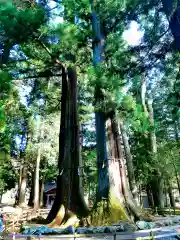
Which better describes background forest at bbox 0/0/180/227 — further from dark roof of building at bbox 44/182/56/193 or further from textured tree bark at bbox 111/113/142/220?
dark roof of building at bbox 44/182/56/193

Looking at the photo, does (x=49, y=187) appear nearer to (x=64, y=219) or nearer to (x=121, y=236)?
(x=64, y=219)

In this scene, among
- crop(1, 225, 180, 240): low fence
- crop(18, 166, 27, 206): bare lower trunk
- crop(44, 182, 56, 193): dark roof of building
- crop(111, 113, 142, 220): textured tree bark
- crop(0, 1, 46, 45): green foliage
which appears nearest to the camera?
crop(1, 225, 180, 240): low fence

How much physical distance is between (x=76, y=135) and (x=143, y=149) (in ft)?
28.7

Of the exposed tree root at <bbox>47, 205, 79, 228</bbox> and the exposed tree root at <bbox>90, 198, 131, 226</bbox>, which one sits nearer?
the exposed tree root at <bbox>90, 198, 131, 226</bbox>

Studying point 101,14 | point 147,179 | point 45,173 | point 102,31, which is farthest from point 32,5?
point 45,173

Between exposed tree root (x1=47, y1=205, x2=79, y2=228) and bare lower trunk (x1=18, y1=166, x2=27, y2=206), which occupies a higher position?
bare lower trunk (x1=18, y1=166, x2=27, y2=206)

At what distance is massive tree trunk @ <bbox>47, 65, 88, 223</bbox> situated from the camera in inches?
385

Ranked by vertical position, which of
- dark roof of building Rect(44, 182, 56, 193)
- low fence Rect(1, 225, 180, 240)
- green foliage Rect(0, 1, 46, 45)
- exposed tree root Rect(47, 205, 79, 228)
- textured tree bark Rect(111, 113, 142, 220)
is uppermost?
green foliage Rect(0, 1, 46, 45)

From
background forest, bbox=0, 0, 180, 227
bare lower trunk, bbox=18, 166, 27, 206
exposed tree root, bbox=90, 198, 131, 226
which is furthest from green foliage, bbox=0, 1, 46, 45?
bare lower trunk, bbox=18, 166, 27, 206

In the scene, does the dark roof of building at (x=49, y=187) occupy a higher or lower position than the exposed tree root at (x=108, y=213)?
higher

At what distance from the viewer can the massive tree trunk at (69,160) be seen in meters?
9.77

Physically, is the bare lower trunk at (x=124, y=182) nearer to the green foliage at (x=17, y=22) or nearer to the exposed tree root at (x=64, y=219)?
the exposed tree root at (x=64, y=219)

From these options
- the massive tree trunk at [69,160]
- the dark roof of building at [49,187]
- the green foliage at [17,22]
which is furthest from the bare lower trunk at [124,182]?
the dark roof of building at [49,187]

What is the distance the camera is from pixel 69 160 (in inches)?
431
